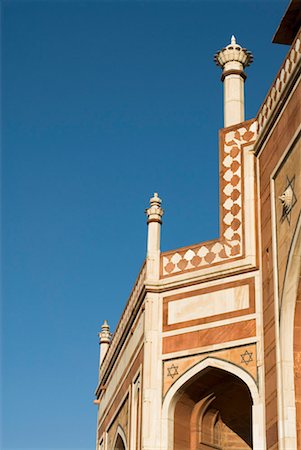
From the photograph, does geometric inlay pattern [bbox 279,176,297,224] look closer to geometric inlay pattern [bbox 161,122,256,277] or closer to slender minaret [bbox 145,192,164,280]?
geometric inlay pattern [bbox 161,122,256,277]

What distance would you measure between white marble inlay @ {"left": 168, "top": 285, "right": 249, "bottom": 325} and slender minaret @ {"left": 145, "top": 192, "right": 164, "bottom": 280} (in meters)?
1.00

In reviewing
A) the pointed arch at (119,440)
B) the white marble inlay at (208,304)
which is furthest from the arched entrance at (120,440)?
the white marble inlay at (208,304)

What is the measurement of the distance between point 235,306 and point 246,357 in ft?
3.61

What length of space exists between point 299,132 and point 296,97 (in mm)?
766

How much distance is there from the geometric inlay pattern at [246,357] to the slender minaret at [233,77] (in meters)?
5.27

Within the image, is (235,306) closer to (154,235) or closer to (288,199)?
(288,199)

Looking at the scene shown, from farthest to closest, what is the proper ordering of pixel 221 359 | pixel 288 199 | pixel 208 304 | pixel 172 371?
pixel 172 371
pixel 208 304
pixel 221 359
pixel 288 199

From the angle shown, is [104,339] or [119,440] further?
[104,339]

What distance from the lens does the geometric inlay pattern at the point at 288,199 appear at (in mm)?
16347

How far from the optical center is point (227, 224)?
18.9m

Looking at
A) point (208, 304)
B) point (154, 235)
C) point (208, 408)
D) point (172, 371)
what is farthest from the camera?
point (154, 235)

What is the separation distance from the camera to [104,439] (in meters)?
25.3

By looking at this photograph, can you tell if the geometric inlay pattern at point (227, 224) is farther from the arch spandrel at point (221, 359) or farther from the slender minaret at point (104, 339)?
the slender minaret at point (104, 339)

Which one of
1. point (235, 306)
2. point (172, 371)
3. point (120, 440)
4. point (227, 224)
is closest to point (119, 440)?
point (120, 440)
